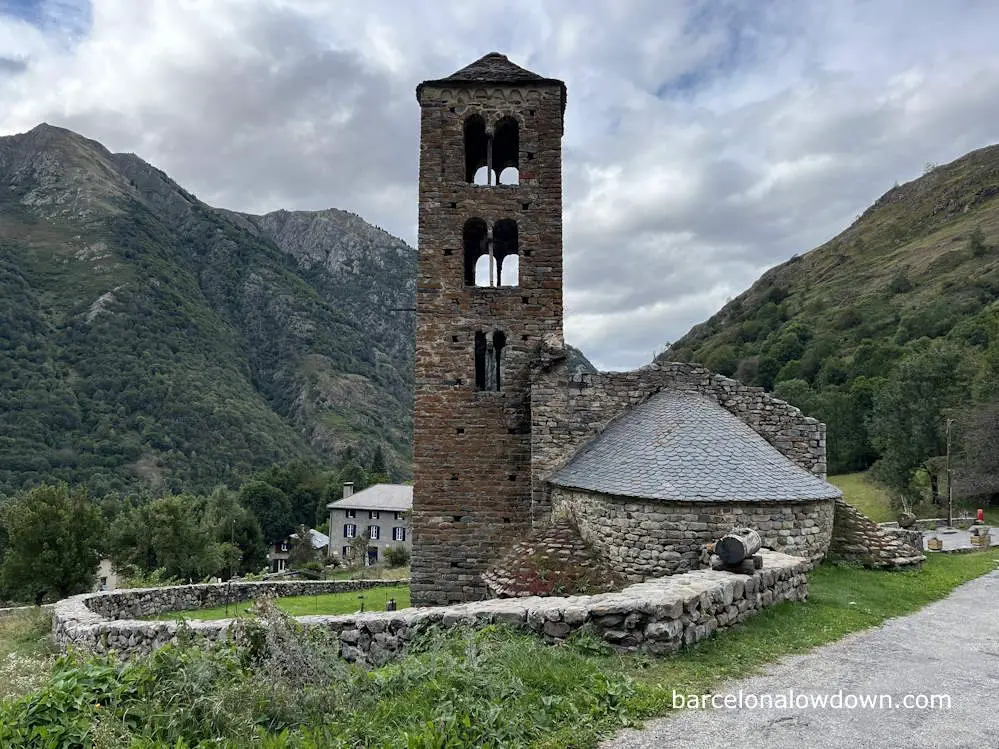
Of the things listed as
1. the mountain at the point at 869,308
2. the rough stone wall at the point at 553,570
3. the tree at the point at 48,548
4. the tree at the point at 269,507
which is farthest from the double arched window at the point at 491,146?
the tree at the point at 269,507

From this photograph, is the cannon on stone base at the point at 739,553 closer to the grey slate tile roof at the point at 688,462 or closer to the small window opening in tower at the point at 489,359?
the grey slate tile roof at the point at 688,462

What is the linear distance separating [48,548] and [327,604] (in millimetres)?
12566

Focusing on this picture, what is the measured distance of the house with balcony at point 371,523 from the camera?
55.3m

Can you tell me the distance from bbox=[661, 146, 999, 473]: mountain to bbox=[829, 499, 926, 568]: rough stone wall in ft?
89.3

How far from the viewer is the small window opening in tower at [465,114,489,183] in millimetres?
15273

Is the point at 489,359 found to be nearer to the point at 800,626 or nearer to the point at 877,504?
the point at 800,626

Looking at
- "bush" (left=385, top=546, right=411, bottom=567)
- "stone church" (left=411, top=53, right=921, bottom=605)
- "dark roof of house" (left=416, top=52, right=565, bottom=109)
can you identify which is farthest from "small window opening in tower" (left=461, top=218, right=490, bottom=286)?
"bush" (left=385, top=546, right=411, bottom=567)

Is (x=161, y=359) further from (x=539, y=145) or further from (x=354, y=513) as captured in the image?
(x=539, y=145)

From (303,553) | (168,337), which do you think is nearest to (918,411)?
(303,553)

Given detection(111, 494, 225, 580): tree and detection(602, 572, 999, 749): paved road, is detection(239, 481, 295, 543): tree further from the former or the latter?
detection(602, 572, 999, 749): paved road

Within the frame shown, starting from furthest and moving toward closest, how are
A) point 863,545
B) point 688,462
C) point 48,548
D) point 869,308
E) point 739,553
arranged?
point 869,308 < point 48,548 < point 863,545 < point 688,462 < point 739,553

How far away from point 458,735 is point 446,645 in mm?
1455

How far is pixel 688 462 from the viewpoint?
969cm

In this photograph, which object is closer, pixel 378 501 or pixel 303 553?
pixel 303 553
